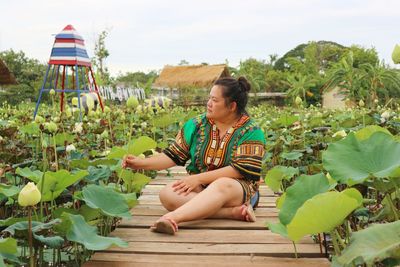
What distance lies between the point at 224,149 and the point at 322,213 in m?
1.25

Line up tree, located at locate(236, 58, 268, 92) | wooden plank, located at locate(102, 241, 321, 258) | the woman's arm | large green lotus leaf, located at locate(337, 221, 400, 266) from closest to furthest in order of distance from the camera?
large green lotus leaf, located at locate(337, 221, 400, 266) < wooden plank, located at locate(102, 241, 321, 258) < the woman's arm < tree, located at locate(236, 58, 268, 92)

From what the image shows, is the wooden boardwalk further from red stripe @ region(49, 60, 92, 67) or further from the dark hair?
red stripe @ region(49, 60, 92, 67)

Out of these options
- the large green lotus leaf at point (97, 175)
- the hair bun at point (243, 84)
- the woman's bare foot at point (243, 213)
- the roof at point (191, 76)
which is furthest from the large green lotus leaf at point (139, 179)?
the roof at point (191, 76)

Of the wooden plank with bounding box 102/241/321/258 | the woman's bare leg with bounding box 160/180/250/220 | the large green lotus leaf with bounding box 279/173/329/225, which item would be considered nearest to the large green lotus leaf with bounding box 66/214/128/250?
the wooden plank with bounding box 102/241/321/258

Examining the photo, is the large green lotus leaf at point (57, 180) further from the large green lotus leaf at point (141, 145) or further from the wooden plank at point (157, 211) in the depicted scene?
the wooden plank at point (157, 211)

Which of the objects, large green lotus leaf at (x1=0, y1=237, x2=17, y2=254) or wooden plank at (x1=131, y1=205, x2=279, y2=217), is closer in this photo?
large green lotus leaf at (x1=0, y1=237, x2=17, y2=254)

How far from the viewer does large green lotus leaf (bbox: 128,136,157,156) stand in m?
2.08

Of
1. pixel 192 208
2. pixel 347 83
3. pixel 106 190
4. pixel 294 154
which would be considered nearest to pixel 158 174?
pixel 294 154

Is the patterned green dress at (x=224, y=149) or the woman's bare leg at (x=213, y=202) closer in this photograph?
the woman's bare leg at (x=213, y=202)

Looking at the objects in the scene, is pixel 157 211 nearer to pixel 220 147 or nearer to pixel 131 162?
pixel 131 162

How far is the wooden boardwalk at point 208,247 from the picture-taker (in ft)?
5.17

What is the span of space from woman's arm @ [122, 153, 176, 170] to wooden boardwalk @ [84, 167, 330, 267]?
203 mm

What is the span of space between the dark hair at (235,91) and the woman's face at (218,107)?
0.6 inches

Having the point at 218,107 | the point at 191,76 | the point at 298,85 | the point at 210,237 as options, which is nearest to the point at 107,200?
the point at 210,237
